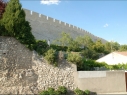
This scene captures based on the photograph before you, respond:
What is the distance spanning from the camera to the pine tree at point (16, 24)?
33.2ft

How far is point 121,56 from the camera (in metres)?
19.5

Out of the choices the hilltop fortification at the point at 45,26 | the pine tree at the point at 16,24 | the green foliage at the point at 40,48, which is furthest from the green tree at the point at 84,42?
the pine tree at the point at 16,24

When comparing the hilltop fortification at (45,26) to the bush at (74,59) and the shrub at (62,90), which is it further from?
the shrub at (62,90)

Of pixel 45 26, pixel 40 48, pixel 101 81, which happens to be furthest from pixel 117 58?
pixel 45 26

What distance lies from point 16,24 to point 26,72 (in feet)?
9.54

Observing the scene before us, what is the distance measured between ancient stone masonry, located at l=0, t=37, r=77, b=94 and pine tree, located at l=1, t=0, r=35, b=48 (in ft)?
1.43

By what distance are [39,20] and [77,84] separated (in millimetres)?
15844

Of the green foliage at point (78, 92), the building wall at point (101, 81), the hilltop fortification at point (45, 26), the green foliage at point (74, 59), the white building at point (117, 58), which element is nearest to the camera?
the green foliage at point (78, 92)

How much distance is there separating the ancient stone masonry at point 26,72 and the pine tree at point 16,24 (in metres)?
0.44

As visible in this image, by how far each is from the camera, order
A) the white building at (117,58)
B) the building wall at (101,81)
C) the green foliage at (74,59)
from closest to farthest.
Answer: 1. the green foliage at (74,59)
2. the building wall at (101,81)
3. the white building at (117,58)

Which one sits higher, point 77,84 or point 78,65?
point 78,65

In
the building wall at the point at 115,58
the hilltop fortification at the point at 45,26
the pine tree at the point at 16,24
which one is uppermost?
the hilltop fortification at the point at 45,26

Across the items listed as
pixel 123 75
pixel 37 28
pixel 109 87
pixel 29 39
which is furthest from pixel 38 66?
pixel 37 28

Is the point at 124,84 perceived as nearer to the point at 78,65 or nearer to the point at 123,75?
the point at 123,75
